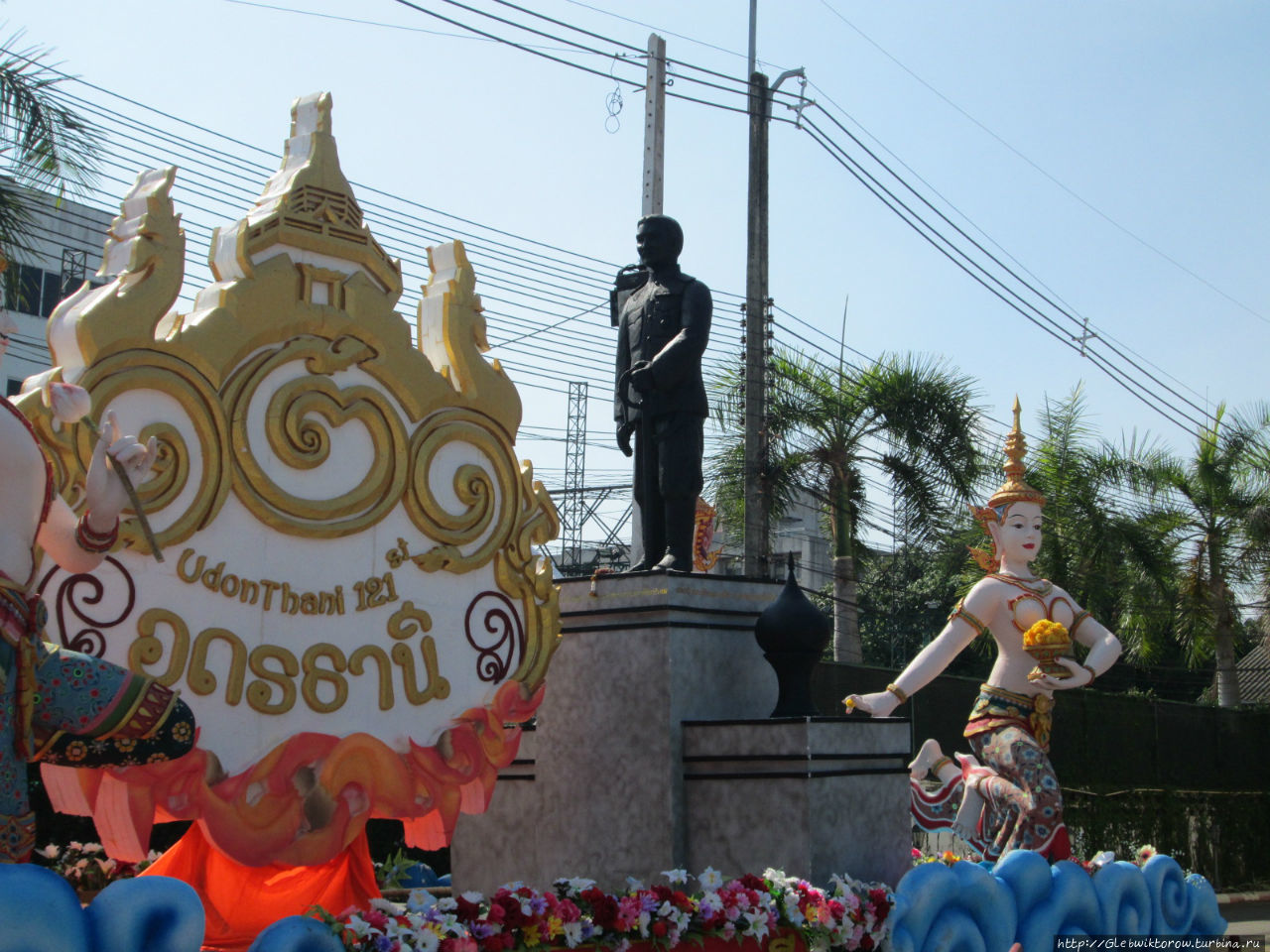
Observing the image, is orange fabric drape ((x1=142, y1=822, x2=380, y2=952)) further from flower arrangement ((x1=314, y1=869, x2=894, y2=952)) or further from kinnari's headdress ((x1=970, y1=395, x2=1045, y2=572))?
kinnari's headdress ((x1=970, y1=395, x2=1045, y2=572))

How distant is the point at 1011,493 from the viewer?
23.1 ft

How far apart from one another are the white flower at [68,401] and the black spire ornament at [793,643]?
304 centimetres

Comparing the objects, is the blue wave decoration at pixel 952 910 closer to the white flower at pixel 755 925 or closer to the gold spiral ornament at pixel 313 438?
the white flower at pixel 755 925

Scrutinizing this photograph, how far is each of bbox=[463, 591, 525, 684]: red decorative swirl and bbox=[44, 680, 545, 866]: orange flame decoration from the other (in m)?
0.09

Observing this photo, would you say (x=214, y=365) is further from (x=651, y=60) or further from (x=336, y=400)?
(x=651, y=60)

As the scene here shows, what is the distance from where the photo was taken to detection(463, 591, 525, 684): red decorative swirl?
548cm

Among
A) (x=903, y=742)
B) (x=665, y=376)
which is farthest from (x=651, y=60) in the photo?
(x=903, y=742)

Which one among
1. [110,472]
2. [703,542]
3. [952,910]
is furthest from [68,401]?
[703,542]

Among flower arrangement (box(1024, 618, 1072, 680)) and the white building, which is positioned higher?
the white building

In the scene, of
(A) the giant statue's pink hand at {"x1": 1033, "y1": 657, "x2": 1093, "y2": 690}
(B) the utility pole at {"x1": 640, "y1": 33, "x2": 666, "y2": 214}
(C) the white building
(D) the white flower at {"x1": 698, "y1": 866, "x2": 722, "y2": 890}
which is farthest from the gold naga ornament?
(C) the white building

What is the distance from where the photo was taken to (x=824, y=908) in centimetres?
523

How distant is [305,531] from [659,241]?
2.36 metres

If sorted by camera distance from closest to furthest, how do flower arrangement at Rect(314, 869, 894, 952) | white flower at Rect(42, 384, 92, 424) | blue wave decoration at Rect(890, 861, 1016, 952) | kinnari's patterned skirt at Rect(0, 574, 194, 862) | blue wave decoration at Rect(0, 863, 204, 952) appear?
blue wave decoration at Rect(0, 863, 204, 952), kinnari's patterned skirt at Rect(0, 574, 194, 862), white flower at Rect(42, 384, 92, 424), flower arrangement at Rect(314, 869, 894, 952), blue wave decoration at Rect(890, 861, 1016, 952)

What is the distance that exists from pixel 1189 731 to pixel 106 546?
15583mm
